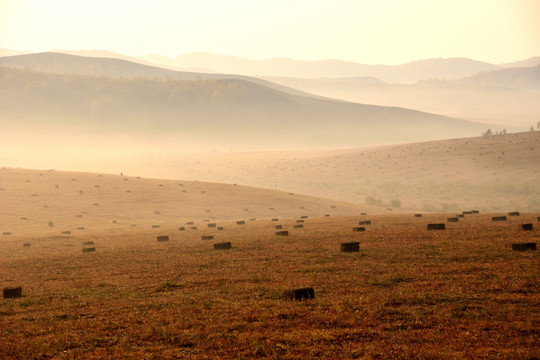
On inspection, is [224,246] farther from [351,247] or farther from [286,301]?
[286,301]

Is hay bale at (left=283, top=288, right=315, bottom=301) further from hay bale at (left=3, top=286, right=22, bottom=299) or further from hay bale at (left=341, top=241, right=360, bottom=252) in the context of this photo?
hay bale at (left=341, top=241, right=360, bottom=252)

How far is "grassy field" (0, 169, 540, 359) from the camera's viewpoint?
10844mm

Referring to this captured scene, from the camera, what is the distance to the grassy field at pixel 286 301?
10844 millimetres

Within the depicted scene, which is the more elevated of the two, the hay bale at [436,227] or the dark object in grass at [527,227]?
the dark object in grass at [527,227]

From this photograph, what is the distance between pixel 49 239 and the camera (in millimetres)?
36969

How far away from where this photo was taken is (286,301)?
14.1 meters

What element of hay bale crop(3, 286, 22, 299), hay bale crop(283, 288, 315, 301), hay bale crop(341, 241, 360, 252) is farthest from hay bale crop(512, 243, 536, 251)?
hay bale crop(3, 286, 22, 299)

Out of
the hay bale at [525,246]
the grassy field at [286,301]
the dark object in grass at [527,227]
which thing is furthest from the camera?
the dark object in grass at [527,227]

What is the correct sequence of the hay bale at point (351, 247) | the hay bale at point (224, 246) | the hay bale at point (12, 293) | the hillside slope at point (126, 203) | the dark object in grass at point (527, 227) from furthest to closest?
1. the hillside slope at point (126, 203)
2. the dark object in grass at point (527, 227)
3. the hay bale at point (224, 246)
4. the hay bale at point (351, 247)
5. the hay bale at point (12, 293)

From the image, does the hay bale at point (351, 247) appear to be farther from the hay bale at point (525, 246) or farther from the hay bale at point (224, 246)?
the hay bale at point (224, 246)

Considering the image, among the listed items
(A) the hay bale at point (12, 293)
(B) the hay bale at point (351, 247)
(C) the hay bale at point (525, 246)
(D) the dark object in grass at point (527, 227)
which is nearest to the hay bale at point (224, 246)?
(B) the hay bale at point (351, 247)

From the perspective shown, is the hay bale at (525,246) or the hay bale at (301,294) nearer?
the hay bale at (301,294)

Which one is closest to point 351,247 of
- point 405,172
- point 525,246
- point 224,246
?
point 525,246

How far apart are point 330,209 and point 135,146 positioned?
130961 millimetres
